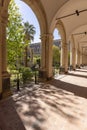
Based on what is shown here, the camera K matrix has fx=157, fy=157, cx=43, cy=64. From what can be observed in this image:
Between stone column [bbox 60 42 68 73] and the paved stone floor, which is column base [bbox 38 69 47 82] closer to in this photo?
the paved stone floor

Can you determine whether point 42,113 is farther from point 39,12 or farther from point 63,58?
point 63,58

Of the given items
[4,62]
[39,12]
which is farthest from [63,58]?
[4,62]

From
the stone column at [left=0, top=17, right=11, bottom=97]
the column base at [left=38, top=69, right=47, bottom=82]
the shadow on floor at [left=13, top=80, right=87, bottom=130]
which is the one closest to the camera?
the shadow on floor at [left=13, top=80, right=87, bottom=130]

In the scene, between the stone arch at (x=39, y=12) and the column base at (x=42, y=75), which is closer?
the stone arch at (x=39, y=12)

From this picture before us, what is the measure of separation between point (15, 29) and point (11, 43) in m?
1.46

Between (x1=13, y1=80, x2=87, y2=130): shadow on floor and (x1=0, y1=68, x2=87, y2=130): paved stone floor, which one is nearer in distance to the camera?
(x1=0, y1=68, x2=87, y2=130): paved stone floor

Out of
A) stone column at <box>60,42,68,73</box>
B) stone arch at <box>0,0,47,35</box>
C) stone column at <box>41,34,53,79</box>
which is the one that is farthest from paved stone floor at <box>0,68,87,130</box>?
stone column at <box>60,42,68,73</box>

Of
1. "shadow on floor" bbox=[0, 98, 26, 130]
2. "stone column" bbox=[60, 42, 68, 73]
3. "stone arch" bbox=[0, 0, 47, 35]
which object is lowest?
"shadow on floor" bbox=[0, 98, 26, 130]

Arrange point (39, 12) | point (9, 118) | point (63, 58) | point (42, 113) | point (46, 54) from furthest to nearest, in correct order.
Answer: point (63, 58) < point (46, 54) < point (39, 12) < point (42, 113) < point (9, 118)

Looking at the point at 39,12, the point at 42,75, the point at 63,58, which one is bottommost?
the point at 42,75

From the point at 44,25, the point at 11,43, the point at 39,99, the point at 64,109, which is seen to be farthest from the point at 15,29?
the point at 64,109

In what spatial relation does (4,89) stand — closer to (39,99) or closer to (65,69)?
(39,99)

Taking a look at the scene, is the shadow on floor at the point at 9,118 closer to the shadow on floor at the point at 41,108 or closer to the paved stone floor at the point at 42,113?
the paved stone floor at the point at 42,113

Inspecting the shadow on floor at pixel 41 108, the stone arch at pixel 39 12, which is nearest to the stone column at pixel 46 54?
the stone arch at pixel 39 12
